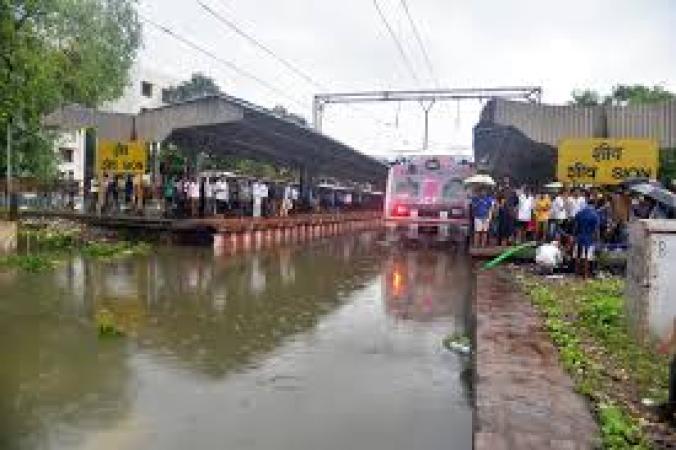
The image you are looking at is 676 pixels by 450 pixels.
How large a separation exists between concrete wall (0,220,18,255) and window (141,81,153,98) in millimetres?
50411

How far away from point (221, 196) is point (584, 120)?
12.7 meters

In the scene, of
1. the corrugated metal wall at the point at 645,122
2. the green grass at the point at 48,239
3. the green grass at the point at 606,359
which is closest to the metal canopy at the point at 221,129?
the green grass at the point at 48,239

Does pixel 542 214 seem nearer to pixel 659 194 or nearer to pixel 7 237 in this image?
pixel 659 194

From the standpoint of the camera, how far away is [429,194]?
Result: 29.7 meters

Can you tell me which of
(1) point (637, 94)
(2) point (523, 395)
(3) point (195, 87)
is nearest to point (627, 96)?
(1) point (637, 94)

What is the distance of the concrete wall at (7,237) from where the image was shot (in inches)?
739

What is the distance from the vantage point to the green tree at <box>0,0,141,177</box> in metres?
19.3

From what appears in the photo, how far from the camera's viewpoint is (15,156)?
1259 inches

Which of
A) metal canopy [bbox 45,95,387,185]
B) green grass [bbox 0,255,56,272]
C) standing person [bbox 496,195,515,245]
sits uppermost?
metal canopy [bbox 45,95,387,185]

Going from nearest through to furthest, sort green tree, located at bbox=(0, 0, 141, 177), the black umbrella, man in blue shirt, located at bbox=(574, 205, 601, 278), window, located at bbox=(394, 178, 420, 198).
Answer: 1. the black umbrella
2. man in blue shirt, located at bbox=(574, 205, 601, 278)
3. green tree, located at bbox=(0, 0, 141, 177)
4. window, located at bbox=(394, 178, 420, 198)

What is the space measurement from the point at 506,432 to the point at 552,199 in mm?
15717

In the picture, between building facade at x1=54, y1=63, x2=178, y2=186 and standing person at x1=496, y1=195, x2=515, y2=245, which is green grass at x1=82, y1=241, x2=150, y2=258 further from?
building facade at x1=54, y1=63, x2=178, y2=186

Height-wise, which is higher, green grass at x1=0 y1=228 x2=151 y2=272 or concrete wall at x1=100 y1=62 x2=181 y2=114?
concrete wall at x1=100 y1=62 x2=181 y2=114

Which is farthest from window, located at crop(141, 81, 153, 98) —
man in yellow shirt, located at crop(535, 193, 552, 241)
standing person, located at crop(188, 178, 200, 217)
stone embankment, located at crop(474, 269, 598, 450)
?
stone embankment, located at crop(474, 269, 598, 450)
